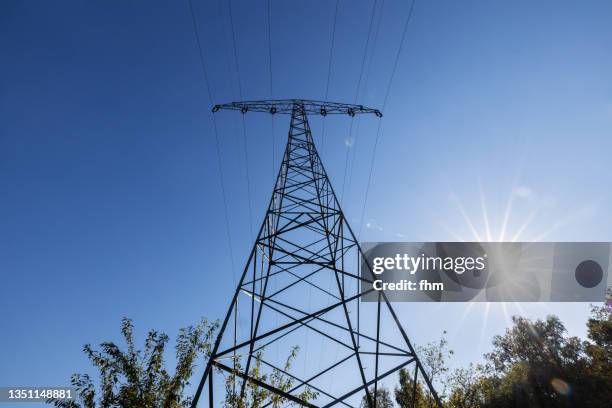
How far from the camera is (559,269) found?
15.5 metres

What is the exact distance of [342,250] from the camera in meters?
7.48

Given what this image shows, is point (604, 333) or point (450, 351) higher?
point (450, 351)

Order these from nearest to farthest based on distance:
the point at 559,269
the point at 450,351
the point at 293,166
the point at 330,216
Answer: the point at 330,216, the point at 293,166, the point at 559,269, the point at 450,351

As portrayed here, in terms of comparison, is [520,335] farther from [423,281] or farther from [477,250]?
[423,281]

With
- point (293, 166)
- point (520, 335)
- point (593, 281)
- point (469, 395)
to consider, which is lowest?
point (469, 395)

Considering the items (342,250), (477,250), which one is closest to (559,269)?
(477,250)

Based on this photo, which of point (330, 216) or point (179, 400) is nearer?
point (179, 400)

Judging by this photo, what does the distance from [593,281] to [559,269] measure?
2.62 m

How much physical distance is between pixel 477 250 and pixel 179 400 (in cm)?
1320

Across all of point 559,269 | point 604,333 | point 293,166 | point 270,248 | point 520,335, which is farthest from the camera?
point 520,335

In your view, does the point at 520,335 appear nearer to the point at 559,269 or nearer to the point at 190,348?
the point at 559,269

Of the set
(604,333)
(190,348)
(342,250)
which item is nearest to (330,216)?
(342,250)

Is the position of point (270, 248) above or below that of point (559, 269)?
above

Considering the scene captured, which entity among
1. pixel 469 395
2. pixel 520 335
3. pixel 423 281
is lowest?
pixel 469 395
